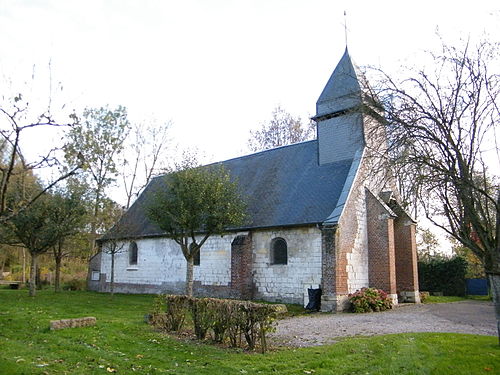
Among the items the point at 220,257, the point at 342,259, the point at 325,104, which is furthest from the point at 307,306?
the point at 325,104

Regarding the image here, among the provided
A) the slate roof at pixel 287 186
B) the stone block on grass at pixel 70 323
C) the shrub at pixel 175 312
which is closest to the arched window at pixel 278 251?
the slate roof at pixel 287 186

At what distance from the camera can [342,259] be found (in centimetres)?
1655

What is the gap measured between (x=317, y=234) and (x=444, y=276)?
12301 millimetres

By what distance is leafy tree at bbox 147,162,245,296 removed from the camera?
16.1 meters

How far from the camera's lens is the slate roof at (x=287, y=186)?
17.7 meters

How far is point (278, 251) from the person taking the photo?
725 inches

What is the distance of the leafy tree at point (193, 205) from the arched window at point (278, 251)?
88.6 inches

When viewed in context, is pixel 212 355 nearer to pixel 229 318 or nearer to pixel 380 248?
pixel 229 318

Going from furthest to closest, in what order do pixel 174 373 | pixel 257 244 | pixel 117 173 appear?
pixel 117 173 → pixel 257 244 → pixel 174 373

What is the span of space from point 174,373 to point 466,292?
2352cm

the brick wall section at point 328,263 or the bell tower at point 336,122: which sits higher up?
the bell tower at point 336,122

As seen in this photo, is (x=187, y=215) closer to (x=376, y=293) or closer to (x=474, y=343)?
(x=376, y=293)

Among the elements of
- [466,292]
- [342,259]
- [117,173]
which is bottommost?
[466,292]

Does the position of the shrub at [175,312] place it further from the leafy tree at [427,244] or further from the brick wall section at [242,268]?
the leafy tree at [427,244]
